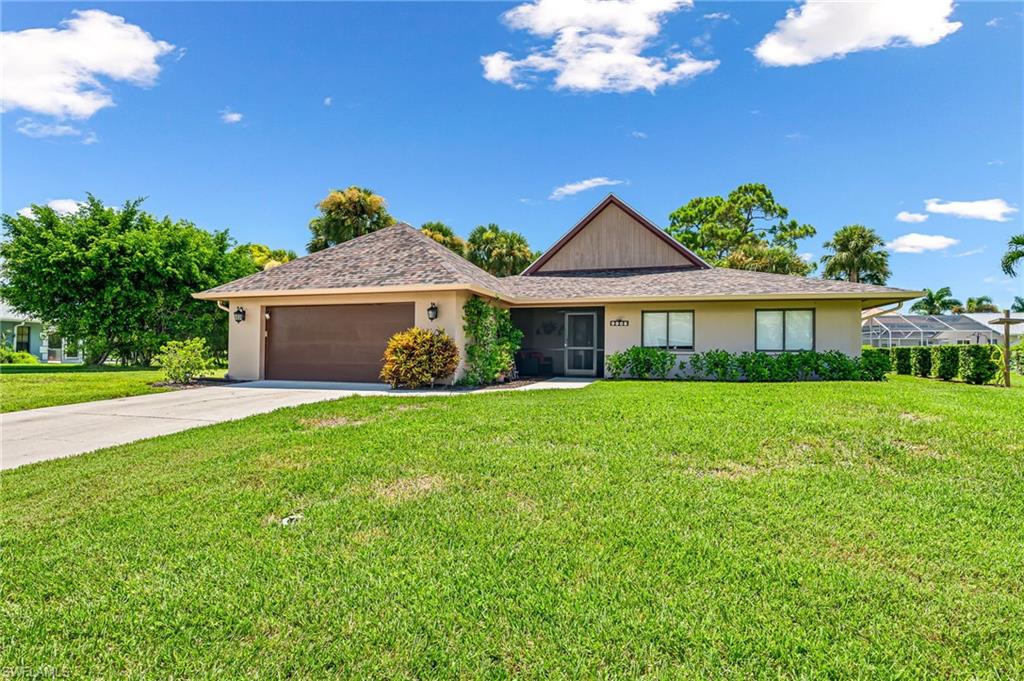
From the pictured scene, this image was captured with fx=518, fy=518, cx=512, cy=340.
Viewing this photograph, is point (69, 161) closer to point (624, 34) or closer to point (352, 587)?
point (624, 34)

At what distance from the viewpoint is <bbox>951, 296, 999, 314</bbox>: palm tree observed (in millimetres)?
60469

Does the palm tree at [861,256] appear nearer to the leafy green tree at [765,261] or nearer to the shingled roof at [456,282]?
the leafy green tree at [765,261]

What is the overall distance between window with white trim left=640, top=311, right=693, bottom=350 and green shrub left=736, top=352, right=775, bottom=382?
161 centimetres

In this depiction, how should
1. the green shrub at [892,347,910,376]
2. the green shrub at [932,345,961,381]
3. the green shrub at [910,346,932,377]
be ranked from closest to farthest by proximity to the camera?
1. the green shrub at [932,345,961,381]
2. the green shrub at [910,346,932,377]
3. the green shrub at [892,347,910,376]

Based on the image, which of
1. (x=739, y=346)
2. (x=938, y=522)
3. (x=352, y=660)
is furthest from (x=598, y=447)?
(x=739, y=346)

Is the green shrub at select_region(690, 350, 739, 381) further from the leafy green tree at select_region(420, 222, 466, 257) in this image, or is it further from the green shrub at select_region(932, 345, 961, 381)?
the leafy green tree at select_region(420, 222, 466, 257)

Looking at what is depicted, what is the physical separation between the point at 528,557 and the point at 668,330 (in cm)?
1300

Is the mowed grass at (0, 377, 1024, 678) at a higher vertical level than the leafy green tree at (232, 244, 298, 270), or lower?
lower

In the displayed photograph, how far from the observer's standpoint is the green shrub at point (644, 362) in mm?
14609

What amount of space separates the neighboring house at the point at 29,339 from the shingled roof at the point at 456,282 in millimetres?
23064

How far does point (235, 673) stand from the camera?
2.24 metres

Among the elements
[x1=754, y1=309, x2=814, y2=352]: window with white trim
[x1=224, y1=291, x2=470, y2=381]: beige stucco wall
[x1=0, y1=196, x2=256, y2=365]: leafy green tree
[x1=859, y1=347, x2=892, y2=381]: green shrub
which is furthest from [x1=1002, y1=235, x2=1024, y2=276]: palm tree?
[x1=0, y1=196, x2=256, y2=365]: leafy green tree

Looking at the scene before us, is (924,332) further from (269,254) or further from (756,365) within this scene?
(269,254)

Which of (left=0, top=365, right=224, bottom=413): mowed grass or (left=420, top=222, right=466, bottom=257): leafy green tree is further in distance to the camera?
(left=420, top=222, right=466, bottom=257): leafy green tree
